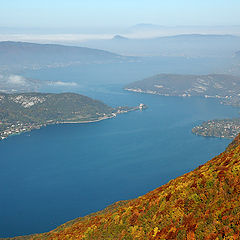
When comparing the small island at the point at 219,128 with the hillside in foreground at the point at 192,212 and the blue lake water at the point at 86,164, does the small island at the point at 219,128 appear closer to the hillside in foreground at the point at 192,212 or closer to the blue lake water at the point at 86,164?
the blue lake water at the point at 86,164

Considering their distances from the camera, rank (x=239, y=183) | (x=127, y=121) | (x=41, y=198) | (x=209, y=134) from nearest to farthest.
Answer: (x=239, y=183)
(x=41, y=198)
(x=209, y=134)
(x=127, y=121)

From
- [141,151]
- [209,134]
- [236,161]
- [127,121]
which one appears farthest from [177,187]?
[127,121]

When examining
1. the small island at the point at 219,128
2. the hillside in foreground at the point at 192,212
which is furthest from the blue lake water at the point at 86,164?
the hillside in foreground at the point at 192,212

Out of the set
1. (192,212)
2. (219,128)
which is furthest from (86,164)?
(192,212)

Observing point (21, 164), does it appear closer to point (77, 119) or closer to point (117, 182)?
point (117, 182)

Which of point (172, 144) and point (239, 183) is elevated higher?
point (239, 183)

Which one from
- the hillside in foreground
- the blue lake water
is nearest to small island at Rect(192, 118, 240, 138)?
the blue lake water

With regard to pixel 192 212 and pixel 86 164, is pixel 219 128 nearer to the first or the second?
pixel 86 164
